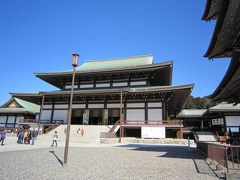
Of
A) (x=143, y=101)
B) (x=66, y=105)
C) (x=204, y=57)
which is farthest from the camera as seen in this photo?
(x=66, y=105)

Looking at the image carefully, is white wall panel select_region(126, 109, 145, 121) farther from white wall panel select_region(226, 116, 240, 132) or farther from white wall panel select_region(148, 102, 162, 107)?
white wall panel select_region(226, 116, 240, 132)

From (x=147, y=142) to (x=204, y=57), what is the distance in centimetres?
1604

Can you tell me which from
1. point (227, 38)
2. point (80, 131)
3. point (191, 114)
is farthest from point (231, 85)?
point (191, 114)

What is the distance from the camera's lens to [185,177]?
6664 mm

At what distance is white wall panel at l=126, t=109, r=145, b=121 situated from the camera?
2755 cm

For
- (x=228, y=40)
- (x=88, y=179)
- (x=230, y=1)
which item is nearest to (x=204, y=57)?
(x=228, y=40)

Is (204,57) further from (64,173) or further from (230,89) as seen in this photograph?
(64,173)

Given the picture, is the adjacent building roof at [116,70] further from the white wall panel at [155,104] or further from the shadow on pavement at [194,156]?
the shadow on pavement at [194,156]

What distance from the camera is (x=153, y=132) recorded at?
25062mm

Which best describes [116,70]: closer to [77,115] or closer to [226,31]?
[77,115]

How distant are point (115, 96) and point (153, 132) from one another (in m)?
7.60

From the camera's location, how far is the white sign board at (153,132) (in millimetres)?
24720

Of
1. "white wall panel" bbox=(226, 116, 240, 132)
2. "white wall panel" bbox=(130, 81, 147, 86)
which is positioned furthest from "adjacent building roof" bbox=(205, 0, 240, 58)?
"white wall panel" bbox=(226, 116, 240, 132)

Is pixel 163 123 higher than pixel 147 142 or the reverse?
higher
